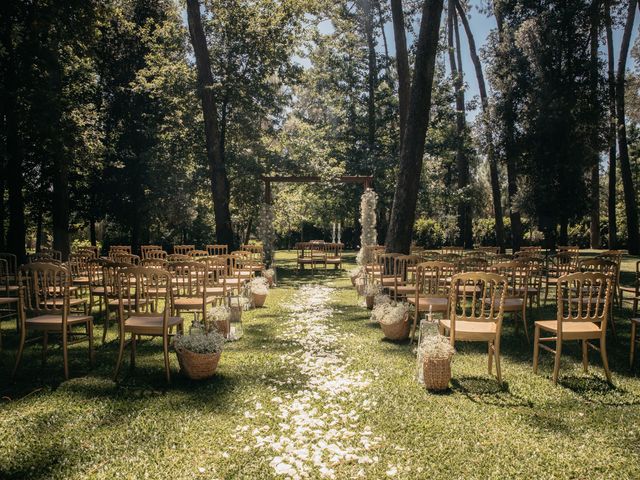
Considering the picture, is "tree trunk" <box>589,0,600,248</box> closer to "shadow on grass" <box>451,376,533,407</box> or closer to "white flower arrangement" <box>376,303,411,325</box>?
"white flower arrangement" <box>376,303,411,325</box>

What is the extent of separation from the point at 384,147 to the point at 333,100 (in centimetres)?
429

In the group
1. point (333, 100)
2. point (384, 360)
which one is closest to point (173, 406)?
point (384, 360)

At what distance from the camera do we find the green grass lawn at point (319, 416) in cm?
327

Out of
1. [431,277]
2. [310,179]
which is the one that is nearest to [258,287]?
[431,277]

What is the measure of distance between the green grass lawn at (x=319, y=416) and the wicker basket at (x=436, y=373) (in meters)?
0.12

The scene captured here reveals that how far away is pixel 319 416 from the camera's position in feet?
13.5

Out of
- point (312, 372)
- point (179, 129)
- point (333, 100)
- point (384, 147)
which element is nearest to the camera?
point (312, 372)

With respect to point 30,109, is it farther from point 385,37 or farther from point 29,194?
point 385,37

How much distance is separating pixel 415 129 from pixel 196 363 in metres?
7.41

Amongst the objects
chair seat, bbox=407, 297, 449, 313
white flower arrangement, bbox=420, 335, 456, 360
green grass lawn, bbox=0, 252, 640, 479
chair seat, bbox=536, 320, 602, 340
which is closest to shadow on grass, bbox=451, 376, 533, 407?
green grass lawn, bbox=0, 252, 640, 479

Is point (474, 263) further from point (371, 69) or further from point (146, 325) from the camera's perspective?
point (371, 69)

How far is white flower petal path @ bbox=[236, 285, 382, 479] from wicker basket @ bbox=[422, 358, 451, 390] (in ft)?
2.17

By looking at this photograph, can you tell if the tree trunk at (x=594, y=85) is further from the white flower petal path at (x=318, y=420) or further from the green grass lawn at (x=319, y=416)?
the white flower petal path at (x=318, y=420)

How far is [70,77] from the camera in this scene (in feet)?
52.2
